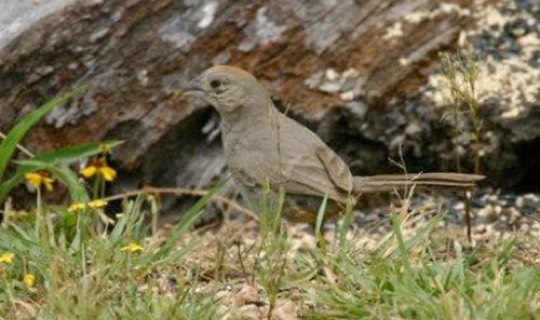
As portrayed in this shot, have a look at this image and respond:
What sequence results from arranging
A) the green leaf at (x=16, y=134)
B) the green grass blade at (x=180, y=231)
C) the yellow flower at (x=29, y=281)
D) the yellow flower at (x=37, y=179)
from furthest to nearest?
the green leaf at (x=16, y=134) < the yellow flower at (x=37, y=179) < the green grass blade at (x=180, y=231) < the yellow flower at (x=29, y=281)

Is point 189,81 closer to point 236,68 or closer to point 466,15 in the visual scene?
point 236,68

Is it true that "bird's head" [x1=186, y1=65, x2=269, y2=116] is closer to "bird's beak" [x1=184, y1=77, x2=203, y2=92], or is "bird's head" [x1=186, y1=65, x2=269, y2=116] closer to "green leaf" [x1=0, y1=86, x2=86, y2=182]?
"bird's beak" [x1=184, y1=77, x2=203, y2=92]

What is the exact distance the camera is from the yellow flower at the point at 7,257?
588 centimetres

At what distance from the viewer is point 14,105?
770 centimetres

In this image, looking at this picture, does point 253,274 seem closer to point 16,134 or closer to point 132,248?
point 132,248

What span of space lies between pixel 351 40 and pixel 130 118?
3.63ft

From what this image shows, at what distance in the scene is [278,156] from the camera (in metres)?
7.17

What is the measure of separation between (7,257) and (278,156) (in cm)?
164

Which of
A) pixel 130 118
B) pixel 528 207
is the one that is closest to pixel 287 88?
pixel 130 118

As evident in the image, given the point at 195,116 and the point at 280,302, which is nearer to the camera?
the point at 280,302

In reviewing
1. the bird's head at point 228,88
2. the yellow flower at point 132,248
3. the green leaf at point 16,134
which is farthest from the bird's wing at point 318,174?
the yellow flower at point 132,248

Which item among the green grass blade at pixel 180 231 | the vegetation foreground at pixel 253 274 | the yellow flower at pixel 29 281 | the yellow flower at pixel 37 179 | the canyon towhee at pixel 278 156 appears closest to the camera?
the vegetation foreground at pixel 253 274

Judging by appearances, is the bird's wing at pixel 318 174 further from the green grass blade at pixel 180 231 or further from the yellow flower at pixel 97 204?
the yellow flower at pixel 97 204

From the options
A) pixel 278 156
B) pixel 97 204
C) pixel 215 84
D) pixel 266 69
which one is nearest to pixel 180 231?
pixel 97 204
